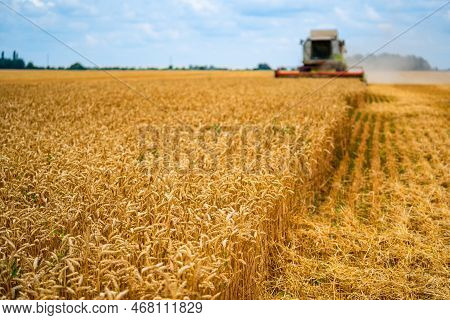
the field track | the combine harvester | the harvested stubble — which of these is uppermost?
the combine harvester

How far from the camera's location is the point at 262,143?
24.9 feet

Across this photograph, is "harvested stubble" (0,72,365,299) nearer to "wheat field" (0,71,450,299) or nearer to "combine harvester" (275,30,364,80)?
"wheat field" (0,71,450,299)

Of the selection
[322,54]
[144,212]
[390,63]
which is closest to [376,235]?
[144,212]

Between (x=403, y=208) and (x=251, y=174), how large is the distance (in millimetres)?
2807

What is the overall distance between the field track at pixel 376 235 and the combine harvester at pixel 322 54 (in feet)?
80.2

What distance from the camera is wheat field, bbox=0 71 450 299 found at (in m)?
3.39

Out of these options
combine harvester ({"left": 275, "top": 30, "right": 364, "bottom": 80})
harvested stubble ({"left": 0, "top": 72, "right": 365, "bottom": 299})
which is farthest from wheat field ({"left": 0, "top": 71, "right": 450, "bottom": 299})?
combine harvester ({"left": 275, "top": 30, "right": 364, "bottom": 80})

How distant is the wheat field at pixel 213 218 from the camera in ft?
11.1

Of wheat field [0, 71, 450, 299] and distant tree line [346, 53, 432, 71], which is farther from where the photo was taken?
distant tree line [346, 53, 432, 71]

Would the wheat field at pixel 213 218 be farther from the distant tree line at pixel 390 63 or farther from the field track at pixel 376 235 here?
the distant tree line at pixel 390 63

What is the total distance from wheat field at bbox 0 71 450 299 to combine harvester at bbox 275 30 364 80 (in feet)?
84.1

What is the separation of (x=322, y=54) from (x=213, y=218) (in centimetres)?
3268

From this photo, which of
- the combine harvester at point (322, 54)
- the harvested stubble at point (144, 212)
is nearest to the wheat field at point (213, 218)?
the harvested stubble at point (144, 212)

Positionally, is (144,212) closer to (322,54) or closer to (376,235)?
(376,235)
